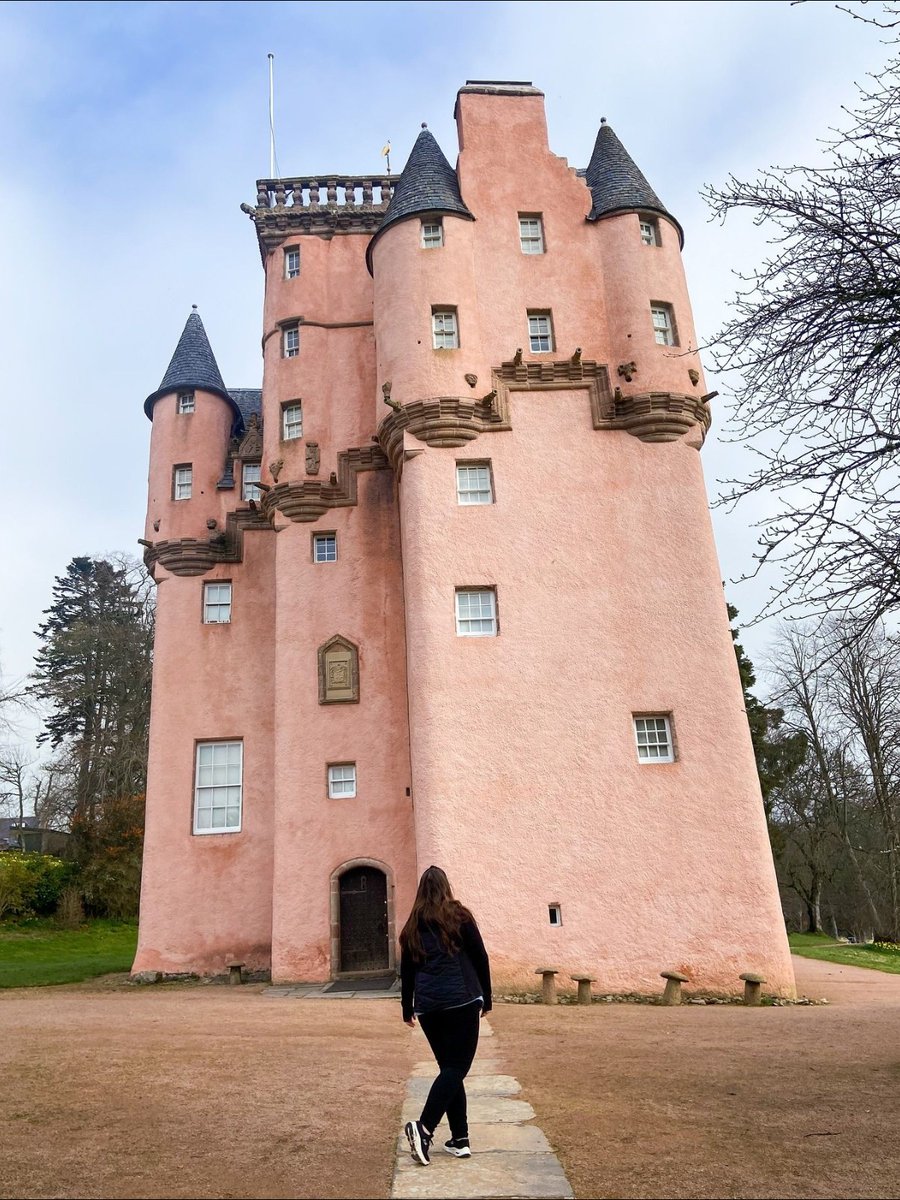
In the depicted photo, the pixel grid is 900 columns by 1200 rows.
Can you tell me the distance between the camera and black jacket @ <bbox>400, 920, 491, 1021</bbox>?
6012 millimetres

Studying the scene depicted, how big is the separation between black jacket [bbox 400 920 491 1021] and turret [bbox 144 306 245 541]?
2167 cm

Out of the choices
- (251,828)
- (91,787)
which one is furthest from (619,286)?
(91,787)

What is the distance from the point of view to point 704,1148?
6395 millimetres

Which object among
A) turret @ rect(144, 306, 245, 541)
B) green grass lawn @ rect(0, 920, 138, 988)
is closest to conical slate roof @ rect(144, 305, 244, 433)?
turret @ rect(144, 306, 245, 541)

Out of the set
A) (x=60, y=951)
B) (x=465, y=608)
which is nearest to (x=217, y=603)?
(x=465, y=608)

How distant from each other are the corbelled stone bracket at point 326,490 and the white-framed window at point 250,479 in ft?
8.36

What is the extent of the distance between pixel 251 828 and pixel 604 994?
1032 centimetres

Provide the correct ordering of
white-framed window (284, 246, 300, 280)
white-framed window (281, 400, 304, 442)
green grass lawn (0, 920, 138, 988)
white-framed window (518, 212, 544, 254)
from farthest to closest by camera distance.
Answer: white-framed window (284, 246, 300, 280) < white-framed window (281, 400, 304, 442) < white-framed window (518, 212, 544, 254) < green grass lawn (0, 920, 138, 988)

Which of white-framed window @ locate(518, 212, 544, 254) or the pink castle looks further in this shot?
white-framed window @ locate(518, 212, 544, 254)

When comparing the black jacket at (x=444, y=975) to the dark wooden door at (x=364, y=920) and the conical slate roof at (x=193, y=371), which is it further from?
the conical slate roof at (x=193, y=371)

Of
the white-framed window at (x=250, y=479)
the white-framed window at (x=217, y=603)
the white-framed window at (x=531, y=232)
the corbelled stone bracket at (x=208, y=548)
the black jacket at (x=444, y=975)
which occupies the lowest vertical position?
the black jacket at (x=444, y=975)

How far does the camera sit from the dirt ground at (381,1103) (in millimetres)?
5828

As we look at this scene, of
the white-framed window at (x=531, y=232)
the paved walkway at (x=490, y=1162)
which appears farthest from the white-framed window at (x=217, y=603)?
the paved walkway at (x=490, y=1162)

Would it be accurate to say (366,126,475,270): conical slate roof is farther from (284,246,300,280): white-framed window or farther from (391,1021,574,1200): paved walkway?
(391,1021,574,1200): paved walkway
